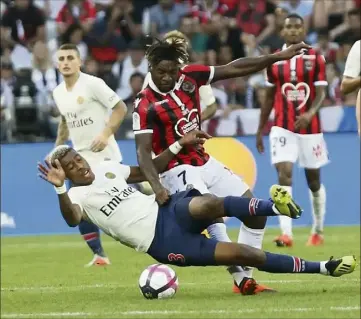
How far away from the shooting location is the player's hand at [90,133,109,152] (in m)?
11.3

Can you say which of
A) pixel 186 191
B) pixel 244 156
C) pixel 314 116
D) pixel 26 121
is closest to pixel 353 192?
pixel 244 156

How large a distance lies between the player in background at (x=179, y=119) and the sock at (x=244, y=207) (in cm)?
63

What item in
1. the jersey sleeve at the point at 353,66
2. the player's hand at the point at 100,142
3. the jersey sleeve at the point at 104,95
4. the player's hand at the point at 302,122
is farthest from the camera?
the player's hand at the point at 302,122

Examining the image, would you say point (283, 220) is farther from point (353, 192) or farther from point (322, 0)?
point (322, 0)

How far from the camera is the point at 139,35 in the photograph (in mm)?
20734

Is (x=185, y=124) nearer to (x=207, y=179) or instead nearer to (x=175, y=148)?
(x=175, y=148)

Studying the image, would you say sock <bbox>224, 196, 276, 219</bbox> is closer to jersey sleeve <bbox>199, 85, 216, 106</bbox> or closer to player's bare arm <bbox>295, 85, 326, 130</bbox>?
player's bare arm <bbox>295, 85, 326, 130</bbox>

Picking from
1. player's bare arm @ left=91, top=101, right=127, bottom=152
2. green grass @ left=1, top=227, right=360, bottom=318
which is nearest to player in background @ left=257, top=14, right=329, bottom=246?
green grass @ left=1, top=227, right=360, bottom=318

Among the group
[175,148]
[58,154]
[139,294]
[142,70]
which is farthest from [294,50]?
[142,70]

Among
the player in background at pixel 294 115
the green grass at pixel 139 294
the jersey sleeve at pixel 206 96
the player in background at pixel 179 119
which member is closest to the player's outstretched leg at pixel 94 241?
the green grass at pixel 139 294

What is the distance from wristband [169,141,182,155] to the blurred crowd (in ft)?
29.4

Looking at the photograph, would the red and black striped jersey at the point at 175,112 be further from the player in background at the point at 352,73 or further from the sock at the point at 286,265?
the player in background at the point at 352,73

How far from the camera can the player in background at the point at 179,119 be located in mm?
8844

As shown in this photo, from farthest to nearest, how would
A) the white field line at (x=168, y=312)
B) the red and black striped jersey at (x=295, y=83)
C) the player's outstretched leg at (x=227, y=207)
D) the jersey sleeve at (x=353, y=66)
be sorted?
the red and black striped jersey at (x=295, y=83)
the jersey sleeve at (x=353, y=66)
the player's outstretched leg at (x=227, y=207)
the white field line at (x=168, y=312)
